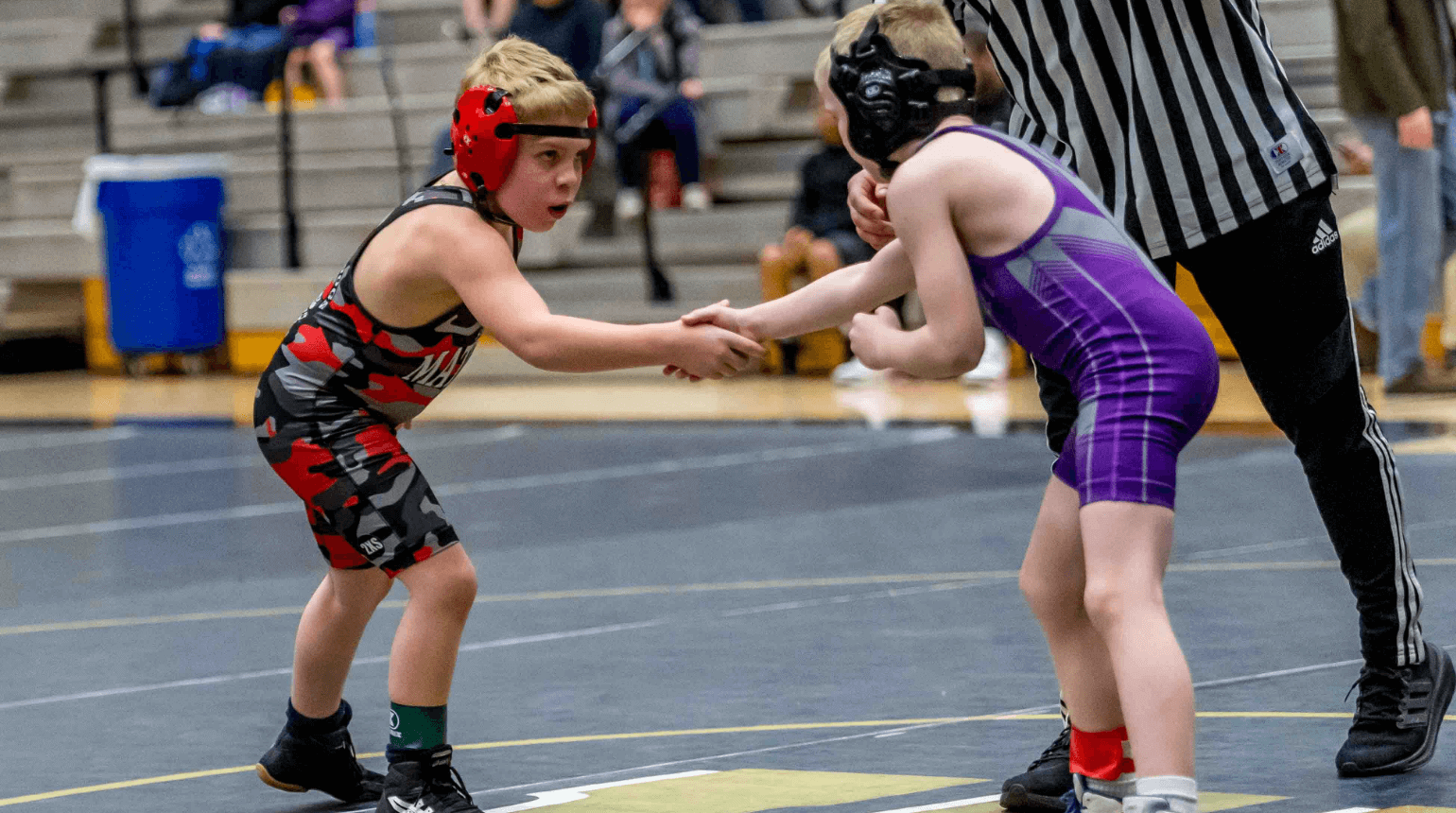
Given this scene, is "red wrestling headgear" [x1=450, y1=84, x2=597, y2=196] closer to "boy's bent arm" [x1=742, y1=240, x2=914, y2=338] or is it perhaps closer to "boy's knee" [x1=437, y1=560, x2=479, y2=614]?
"boy's bent arm" [x1=742, y1=240, x2=914, y2=338]

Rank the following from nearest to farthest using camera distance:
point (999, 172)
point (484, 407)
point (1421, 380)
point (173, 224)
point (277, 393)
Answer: point (999, 172) < point (277, 393) < point (1421, 380) < point (484, 407) < point (173, 224)

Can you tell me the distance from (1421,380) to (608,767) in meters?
5.66

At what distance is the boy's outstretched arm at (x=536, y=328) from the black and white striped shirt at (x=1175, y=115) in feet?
1.93

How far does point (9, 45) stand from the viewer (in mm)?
15648

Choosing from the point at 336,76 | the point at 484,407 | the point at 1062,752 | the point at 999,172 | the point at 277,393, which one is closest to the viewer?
the point at 999,172

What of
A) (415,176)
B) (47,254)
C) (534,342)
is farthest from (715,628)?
(47,254)

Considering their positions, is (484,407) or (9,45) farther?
(9,45)

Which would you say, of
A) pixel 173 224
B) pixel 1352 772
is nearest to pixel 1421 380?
pixel 1352 772

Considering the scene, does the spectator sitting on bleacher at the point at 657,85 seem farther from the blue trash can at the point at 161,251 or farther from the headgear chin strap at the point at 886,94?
the headgear chin strap at the point at 886,94

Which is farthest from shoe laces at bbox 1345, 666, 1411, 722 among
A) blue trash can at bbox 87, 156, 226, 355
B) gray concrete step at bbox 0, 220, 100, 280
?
gray concrete step at bbox 0, 220, 100, 280

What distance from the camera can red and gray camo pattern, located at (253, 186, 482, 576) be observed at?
3170 mm

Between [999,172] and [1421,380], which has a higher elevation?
[999,172]

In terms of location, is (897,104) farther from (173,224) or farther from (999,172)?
(173,224)

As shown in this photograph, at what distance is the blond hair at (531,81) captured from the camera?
311cm
